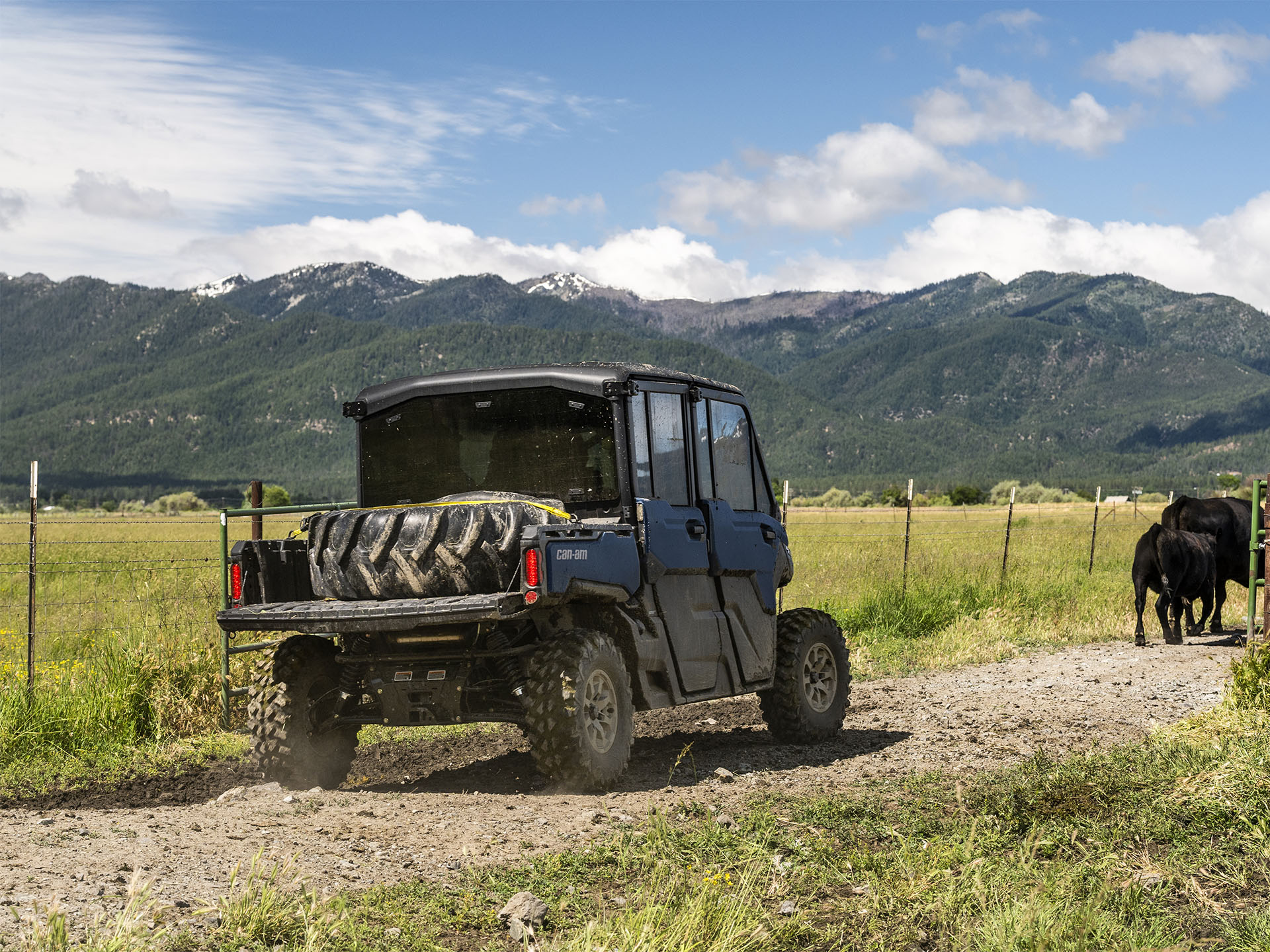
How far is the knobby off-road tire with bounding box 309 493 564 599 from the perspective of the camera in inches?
296

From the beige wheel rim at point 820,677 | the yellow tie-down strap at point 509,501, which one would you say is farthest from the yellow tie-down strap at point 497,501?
the beige wheel rim at point 820,677

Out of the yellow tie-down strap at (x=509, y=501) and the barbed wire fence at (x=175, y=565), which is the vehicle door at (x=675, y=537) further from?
the barbed wire fence at (x=175, y=565)

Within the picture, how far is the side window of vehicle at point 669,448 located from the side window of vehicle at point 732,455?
45 cm

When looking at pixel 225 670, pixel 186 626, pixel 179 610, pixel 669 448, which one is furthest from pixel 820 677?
pixel 179 610

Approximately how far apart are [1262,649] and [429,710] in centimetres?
570

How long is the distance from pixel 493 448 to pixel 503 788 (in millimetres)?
2171

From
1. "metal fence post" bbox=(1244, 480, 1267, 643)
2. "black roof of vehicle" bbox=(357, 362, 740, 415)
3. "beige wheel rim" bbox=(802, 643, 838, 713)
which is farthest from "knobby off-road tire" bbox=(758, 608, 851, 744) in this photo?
"metal fence post" bbox=(1244, 480, 1267, 643)

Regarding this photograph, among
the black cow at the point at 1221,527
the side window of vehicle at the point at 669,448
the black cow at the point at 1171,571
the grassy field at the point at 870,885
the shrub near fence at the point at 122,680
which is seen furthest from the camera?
the black cow at the point at 1221,527

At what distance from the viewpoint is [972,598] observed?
706 inches

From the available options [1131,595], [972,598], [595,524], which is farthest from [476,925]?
[1131,595]

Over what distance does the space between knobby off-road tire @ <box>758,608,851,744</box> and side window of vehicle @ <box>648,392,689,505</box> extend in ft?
5.43

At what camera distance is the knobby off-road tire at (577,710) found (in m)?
7.45

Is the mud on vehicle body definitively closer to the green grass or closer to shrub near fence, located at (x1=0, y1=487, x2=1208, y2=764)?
the green grass

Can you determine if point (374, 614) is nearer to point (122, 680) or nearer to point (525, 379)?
point (525, 379)
